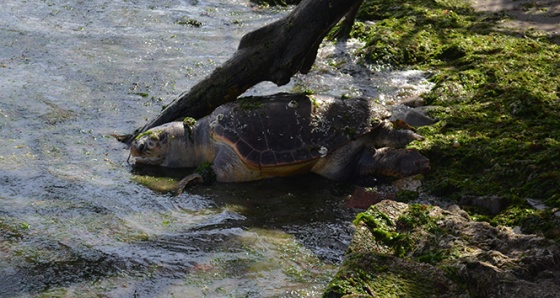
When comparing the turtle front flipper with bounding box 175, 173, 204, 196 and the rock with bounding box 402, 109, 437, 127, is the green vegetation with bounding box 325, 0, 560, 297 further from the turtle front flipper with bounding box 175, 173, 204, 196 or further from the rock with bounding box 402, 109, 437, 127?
the turtle front flipper with bounding box 175, 173, 204, 196

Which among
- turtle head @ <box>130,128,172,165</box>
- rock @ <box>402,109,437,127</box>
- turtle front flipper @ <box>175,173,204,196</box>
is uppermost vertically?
rock @ <box>402,109,437,127</box>

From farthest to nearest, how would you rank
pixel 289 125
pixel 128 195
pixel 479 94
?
pixel 479 94
pixel 289 125
pixel 128 195

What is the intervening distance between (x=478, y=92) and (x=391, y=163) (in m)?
1.97

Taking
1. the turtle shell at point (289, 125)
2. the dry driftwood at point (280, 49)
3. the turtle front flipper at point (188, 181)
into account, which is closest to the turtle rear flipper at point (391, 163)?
the turtle shell at point (289, 125)

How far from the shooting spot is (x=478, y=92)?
777cm

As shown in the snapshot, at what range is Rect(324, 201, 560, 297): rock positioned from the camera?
357 cm

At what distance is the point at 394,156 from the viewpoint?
6398 mm

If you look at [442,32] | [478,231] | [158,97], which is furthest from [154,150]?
[442,32]

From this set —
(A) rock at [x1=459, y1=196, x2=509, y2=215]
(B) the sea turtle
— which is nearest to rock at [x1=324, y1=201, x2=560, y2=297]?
(A) rock at [x1=459, y1=196, x2=509, y2=215]

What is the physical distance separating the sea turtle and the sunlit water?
0.67 feet

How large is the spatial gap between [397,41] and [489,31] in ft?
4.47

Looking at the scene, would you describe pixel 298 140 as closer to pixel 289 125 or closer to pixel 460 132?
pixel 289 125

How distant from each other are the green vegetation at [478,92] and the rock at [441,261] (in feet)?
A: 5.08

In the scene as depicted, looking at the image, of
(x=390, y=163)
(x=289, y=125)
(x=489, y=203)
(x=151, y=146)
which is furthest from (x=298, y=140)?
(x=489, y=203)
